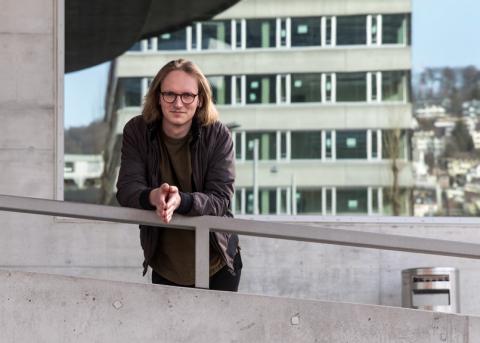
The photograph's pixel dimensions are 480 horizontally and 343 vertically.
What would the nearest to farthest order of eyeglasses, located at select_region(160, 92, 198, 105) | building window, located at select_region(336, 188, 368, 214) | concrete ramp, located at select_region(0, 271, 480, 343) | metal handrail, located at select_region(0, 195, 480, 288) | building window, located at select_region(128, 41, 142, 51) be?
1. eyeglasses, located at select_region(160, 92, 198, 105)
2. metal handrail, located at select_region(0, 195, 480, 288)
3. concrete ramp, located at select_region(0, 271, 480, 343)
4. building window, located at select_region(336, 188, 368, 214)
5. building window, located at select_region(128, 41, 142, 51)

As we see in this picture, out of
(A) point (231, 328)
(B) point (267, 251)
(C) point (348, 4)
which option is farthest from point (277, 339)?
(C) point (348, 4)

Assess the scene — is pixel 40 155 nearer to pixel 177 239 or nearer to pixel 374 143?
pixel 374 143

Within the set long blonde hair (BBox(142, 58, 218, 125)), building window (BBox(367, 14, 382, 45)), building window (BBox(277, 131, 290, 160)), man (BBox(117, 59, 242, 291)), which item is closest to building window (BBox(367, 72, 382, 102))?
building window (BBox(367, 14, 382, 45))

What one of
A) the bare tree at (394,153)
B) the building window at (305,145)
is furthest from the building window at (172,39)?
the bare tree at (394,153)

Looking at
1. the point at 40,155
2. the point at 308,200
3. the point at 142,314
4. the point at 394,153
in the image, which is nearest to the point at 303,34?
the point at 394,153

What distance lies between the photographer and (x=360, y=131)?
10.2 m

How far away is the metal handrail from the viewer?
518 cm

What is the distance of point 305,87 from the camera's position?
33.6ft

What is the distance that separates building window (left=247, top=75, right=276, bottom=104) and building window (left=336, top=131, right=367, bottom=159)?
0.74 meters

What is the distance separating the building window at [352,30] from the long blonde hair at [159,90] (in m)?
5.50

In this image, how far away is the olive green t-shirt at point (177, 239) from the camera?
4898 millimetres

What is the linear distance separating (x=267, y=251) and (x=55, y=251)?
1.87 m

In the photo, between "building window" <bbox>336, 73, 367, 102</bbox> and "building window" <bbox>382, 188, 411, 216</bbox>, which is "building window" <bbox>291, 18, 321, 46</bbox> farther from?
"building window" <bbox>382, 188, 411, 216</bbox>

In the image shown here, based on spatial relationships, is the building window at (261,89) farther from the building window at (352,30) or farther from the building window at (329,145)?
the building window at (352,30)
